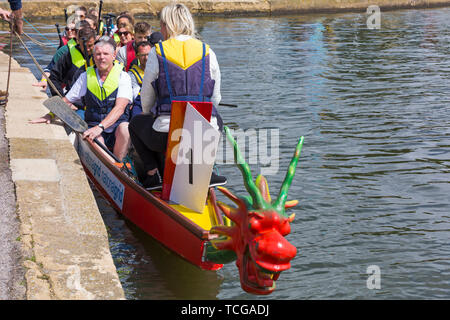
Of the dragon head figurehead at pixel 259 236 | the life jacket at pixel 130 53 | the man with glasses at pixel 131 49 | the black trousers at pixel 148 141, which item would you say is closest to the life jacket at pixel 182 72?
the black trousers at pixel 148 141

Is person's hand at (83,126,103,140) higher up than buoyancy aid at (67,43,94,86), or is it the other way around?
buoyancy aid at (67,43,94,86)

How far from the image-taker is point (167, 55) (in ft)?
18.6

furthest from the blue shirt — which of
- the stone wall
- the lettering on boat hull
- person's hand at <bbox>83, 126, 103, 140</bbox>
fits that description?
the stone wall

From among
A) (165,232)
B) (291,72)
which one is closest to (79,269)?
(165,232)

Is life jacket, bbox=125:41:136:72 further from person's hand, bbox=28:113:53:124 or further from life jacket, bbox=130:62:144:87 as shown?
person's hand, bbox=28:113:53:124

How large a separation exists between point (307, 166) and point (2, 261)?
5.43 meters

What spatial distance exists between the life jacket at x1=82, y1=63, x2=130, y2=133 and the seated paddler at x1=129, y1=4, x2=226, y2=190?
201 cm

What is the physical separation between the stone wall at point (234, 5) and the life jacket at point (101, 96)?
20.8m

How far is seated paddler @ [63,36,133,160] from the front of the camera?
7.79 meters

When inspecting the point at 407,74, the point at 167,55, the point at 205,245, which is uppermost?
the point at 167,55

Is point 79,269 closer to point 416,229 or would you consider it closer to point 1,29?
point 416,229

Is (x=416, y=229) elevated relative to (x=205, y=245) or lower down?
lower down

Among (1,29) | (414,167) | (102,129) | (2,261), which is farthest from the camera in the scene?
(1,29)

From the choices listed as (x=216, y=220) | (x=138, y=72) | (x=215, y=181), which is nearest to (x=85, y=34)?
(x=138, y=72)
